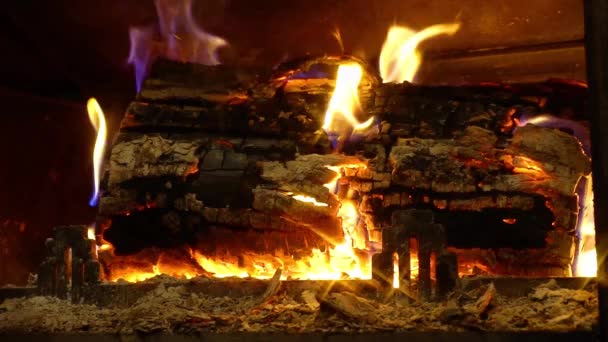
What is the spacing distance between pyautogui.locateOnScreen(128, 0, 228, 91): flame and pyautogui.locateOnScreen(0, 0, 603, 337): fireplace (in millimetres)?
485

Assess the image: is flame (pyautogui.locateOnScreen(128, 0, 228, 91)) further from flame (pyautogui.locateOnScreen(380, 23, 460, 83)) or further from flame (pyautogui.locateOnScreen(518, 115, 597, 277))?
flame (pyautogui.locateOnScreen(518, 115, 597, 277))

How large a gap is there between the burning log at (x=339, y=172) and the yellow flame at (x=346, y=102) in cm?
4

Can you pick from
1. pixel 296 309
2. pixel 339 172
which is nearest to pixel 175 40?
pixel 339 172

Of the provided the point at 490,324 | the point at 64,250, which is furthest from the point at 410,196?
the point at 64,250

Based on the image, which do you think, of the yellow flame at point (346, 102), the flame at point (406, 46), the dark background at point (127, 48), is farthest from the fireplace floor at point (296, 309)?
the dark background at point (127, 48)

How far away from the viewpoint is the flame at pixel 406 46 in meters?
3.14

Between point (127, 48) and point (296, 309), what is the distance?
2.06 m

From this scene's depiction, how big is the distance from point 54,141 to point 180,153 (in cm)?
145

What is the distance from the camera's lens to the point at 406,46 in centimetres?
319

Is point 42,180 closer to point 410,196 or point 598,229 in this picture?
point 410,196

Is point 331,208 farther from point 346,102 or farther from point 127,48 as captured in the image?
point 127,48

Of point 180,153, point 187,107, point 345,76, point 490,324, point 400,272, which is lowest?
point 490,324

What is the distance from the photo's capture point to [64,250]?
6.62ft

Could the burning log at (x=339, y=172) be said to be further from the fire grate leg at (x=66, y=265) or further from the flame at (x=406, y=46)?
the flame at (x=406, y=46)
